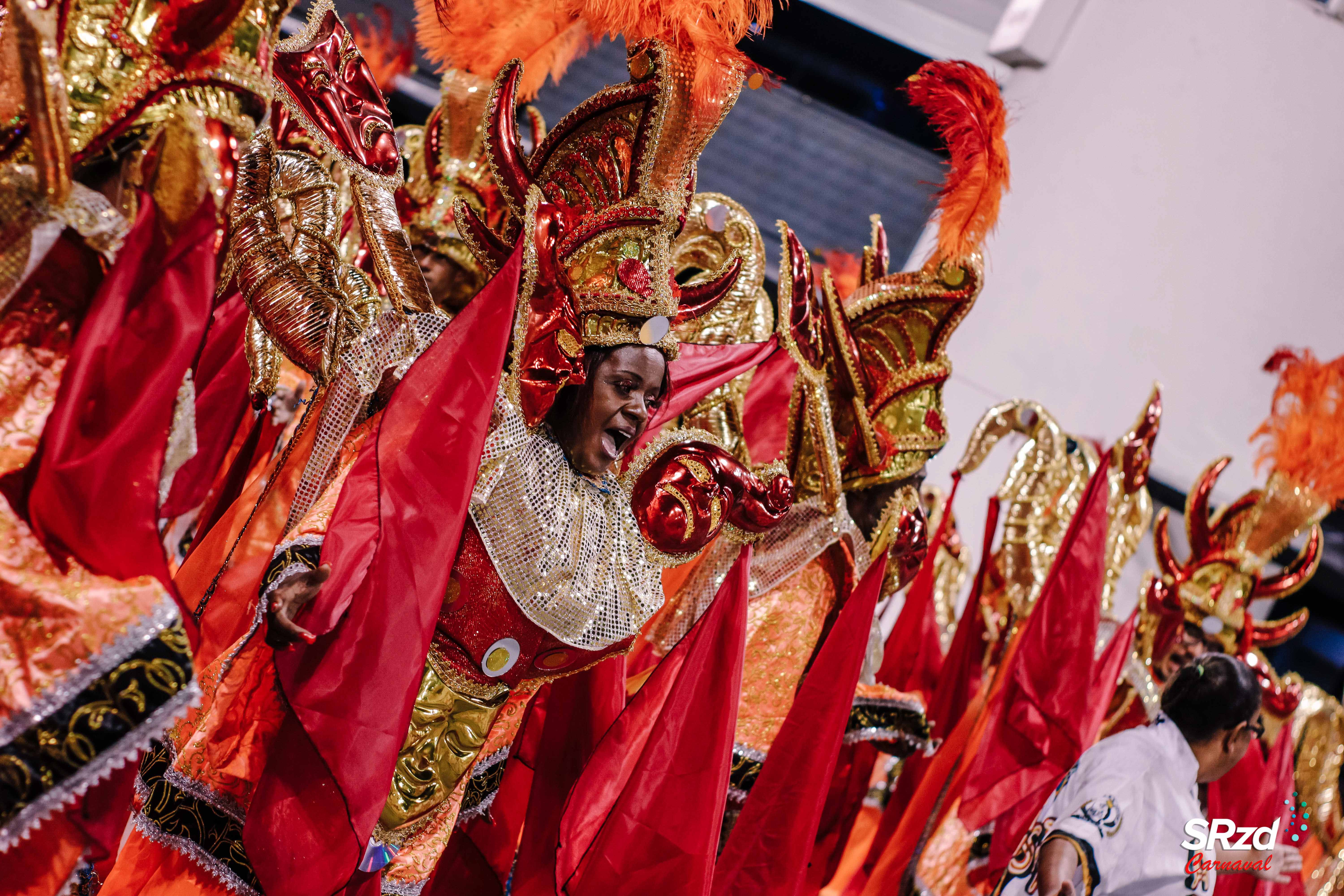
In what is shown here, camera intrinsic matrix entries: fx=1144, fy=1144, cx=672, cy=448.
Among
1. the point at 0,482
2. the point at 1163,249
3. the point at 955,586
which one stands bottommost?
the point at 955,586

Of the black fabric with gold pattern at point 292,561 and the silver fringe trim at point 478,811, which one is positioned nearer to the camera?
the black fabric with gold pattern at point 292,561

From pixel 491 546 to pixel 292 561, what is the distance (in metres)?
0.32

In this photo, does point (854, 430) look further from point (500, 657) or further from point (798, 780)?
point (500, 657)

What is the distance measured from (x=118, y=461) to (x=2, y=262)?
10.0 inches

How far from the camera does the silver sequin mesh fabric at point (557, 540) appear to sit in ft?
5.67

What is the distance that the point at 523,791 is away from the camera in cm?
235

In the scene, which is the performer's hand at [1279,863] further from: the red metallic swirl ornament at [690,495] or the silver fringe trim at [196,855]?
the silver fringe trim at [196,855]

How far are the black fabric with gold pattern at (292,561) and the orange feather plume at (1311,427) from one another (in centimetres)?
373

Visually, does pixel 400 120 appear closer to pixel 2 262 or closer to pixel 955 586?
pixel 955 586

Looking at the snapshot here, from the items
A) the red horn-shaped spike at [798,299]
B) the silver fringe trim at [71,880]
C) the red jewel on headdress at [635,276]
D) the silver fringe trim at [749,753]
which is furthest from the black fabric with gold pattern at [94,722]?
the red horn-shaped spike at [798,299]

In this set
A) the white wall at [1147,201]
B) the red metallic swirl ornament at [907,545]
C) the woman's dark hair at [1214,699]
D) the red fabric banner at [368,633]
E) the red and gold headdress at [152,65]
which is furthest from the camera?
the white wall at [1147,201]

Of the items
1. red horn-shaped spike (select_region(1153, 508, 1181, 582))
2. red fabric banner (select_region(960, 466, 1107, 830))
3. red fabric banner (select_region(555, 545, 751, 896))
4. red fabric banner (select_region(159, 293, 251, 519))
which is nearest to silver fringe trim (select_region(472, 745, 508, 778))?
red fabric banner (select_region(555, 545, 751, 896))

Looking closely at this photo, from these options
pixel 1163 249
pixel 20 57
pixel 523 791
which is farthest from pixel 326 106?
pixel 1163 249

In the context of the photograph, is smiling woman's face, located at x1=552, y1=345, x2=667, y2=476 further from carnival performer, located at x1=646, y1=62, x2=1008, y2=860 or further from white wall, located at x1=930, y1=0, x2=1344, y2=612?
white wall, located at x1=930, y1=0, x2=1344, y2=612
